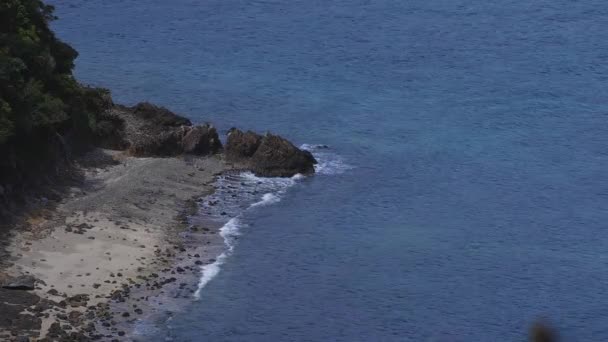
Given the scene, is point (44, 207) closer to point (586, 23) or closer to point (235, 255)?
point (235, 255)

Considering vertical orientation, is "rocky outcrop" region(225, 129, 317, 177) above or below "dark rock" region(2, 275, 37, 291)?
above

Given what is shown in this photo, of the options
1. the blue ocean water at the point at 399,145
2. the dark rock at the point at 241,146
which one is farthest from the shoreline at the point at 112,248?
the blue ocean water at the point at 399,145

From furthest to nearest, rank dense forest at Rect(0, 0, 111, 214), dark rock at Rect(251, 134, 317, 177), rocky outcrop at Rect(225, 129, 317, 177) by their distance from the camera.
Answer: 1. rocky outcrop at Rect(225, 129, 317, 177)
2. dark rock at Rect(251, 134, 317, 177)
3. dense forest at Rect(0, 0, 111, 214)

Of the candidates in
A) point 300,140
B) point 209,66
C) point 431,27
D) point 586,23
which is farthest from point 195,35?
point 586,23

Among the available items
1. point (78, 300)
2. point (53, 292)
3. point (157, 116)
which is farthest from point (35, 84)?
point (78, 300)

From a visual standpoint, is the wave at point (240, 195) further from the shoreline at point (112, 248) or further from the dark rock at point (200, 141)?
the dark rock at point (200, 141)

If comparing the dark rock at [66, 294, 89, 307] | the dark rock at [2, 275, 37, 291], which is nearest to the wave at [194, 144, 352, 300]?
the dark rock at [66, 294, 89, 307]

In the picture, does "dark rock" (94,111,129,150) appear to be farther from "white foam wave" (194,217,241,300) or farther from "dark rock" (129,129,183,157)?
"white foam wave" (194,217,241,300)
